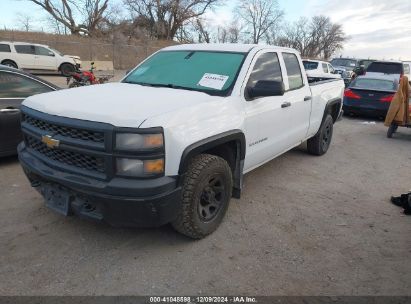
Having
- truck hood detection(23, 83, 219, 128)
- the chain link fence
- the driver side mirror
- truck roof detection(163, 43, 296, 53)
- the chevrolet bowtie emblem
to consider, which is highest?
truck roof detection(163, 43, 296, 53)

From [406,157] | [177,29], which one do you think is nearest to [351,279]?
[406,157]

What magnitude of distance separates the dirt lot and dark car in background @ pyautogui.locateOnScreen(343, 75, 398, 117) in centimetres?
683

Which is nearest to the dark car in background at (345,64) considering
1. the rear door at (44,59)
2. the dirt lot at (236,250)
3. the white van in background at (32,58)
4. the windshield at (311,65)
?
the windshield at (311,65)

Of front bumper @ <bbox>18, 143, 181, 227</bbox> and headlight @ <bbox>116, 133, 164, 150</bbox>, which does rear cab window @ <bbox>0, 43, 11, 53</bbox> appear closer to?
front bumper @ <bbox>18, 143, 181, 227</bbox>

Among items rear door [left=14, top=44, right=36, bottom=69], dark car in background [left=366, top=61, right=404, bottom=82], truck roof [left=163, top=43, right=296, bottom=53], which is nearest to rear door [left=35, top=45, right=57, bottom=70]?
rear door [left=14, top=44, right=36, bottom=69]

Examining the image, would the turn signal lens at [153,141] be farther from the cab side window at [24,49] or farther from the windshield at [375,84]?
the cab side window at [24,49]

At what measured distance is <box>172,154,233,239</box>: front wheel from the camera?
3211 mm

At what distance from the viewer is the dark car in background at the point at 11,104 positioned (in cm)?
519

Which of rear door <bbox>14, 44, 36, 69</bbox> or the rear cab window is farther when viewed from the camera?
rear door <bbox>14, 44, 36, 69</bbox>

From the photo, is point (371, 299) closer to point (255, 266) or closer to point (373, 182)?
point (255, 266)

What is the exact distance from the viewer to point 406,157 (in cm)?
720

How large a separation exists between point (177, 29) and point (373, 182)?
2081 inches

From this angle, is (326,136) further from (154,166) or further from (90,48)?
(90,48)

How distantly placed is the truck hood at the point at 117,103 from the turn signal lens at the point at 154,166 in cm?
31
